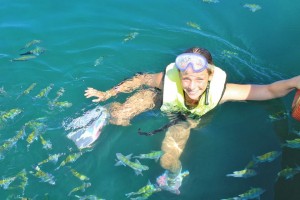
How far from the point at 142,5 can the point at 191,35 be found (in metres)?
1.97

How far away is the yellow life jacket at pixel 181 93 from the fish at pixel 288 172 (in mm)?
1612

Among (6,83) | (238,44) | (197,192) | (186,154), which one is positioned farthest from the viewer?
(238,44)

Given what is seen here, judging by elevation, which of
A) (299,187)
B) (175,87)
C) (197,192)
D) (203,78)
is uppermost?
(203,78)

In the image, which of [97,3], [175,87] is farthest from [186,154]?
[97,3]

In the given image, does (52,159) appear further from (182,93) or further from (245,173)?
(245,173)

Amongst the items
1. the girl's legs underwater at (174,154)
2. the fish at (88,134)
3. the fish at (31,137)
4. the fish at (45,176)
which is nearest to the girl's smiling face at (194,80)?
the girl's legs underwater at (174,154)

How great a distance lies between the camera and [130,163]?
22.2 feet

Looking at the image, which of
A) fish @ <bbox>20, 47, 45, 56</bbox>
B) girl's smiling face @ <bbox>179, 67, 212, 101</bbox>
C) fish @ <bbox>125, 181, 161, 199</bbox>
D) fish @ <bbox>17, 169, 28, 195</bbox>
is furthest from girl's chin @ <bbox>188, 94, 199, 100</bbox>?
fish @ <bbox>20, 47, 45, 56</bbox>

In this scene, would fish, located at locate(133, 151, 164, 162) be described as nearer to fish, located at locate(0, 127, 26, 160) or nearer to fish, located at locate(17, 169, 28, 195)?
fish, located at locate(17, 169, 28, 195)

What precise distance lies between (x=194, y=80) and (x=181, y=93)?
33.3 inches

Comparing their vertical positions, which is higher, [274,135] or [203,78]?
[203,78]

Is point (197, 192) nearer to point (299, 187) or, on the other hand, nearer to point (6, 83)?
point (299, 187)

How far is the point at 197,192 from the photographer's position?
→ 6691mm

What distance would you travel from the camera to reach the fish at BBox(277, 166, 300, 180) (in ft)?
21.5
